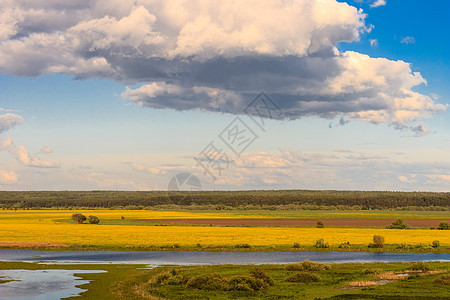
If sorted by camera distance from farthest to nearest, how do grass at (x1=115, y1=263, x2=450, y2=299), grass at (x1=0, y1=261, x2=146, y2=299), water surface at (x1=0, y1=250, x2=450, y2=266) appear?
1. water surface at (x1=0, y1=250, x2=450, y2=266)
2. grass at (x1=0, y1=261, x2=146, y2=299)
3. grass at (x1=115, y1=263, x2=450, y2=299)

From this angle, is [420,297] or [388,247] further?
[388,247]

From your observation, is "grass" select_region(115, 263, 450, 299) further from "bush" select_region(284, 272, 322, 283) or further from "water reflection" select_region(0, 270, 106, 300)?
"water reflection" select_region(0, 270, 106, 300)

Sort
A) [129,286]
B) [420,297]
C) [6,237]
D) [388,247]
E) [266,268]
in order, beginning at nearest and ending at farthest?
[420,297] → [129,286] → [266,268] → [388,247] → [6,237]

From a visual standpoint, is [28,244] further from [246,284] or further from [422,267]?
[422,267]

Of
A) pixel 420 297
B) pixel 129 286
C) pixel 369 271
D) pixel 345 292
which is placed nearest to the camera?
pixel 420 297

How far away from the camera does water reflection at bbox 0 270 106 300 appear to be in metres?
33.2

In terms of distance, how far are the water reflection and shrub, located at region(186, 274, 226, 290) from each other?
7735 mm

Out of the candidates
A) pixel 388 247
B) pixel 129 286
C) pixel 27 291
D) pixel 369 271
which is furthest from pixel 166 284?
pixel 388 247

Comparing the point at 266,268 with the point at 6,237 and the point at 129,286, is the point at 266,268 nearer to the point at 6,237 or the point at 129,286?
the point at 129,286

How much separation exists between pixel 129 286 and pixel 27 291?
270 inches

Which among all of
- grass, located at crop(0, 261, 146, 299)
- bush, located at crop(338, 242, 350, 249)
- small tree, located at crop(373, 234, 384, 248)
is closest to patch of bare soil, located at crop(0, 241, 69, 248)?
grass, located at crop(0, 261, 146, 299)

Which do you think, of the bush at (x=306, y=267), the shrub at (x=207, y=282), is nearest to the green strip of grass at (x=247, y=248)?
the bush at (x=306, y=267)

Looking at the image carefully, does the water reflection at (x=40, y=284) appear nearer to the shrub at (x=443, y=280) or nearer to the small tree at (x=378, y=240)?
the shrub at (x=443, y=280)

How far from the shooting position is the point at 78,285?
121 ft
